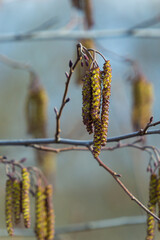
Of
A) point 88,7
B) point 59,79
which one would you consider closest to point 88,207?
point 59,79

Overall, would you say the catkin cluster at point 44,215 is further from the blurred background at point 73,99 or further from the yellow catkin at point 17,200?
the blurred background at point 73,99

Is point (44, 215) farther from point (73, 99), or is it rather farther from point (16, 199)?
point (73, 99)

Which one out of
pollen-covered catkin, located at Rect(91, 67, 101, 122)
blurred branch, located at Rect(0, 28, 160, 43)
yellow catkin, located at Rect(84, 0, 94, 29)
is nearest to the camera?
pollen-covered catkin, located at Rect(91, 67, 101, 122)

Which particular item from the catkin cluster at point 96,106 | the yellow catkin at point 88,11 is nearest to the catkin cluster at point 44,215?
the catkin cluster at point 96,106

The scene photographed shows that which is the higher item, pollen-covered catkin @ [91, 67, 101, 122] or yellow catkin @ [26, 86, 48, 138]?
yellow catkin @ [26, 86, 48, 138]

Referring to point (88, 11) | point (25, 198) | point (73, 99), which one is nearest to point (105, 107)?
point (25, 198)

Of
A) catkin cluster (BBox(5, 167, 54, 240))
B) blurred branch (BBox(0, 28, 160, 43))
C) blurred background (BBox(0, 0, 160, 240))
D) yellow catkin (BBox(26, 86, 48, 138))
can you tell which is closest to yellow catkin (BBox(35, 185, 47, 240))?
catkin cluster (BBox(5, 167, 54, 240))

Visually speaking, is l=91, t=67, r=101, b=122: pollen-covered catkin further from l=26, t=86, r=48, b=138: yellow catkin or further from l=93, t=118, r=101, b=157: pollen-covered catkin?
l=26, t=86, r=48, b=138: yellow catkin

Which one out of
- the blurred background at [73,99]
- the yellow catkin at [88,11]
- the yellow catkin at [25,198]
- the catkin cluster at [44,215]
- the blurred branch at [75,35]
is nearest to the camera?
the yellow catkin at [25,198]
